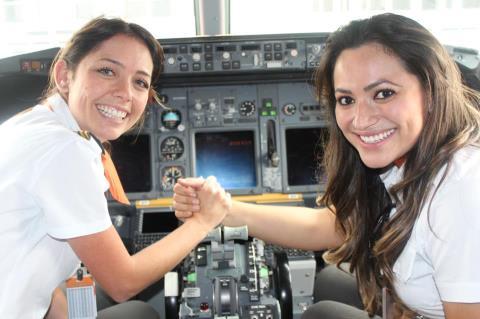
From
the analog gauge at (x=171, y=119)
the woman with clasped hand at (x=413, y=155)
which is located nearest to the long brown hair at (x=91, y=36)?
the woman with clasped hand at (x=413, y=155)

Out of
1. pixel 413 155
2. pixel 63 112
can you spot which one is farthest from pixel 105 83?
pixel 413 155

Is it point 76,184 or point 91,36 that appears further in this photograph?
point 91,36

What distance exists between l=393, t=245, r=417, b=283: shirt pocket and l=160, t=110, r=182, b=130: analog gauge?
203 cm

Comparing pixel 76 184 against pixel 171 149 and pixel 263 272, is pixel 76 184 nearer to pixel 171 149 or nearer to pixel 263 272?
pixel 263 272

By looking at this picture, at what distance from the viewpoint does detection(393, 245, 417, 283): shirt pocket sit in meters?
1.40

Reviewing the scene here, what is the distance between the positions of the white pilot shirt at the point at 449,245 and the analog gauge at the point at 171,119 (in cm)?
204

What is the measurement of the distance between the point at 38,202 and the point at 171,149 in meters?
1.86

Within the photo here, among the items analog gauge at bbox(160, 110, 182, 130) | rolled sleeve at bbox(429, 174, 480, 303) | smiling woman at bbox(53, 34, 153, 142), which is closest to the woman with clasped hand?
rolled sleeve at bbox(429, 174, 480, 303)

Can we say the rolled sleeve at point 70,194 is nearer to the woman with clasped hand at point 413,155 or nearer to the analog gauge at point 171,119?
the woman with clasped hand at point 413,155

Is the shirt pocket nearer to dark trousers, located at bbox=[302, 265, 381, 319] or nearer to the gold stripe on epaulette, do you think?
dark trousers, located at bbox=[302, 265, 381, 319]

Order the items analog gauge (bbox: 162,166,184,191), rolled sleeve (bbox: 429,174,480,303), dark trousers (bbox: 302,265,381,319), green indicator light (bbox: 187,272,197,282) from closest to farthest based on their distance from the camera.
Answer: rolled sleeve (bbox: 429,174,480,303), dark trousers (bbox: 302,265,381,319), green indicator light (bbox: 187,272,197,282), analog gauge (bbox: 162,166,184,191)

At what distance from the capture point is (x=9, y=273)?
4.59 feet

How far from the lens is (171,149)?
324 centimetres

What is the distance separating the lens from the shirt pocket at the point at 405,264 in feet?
Answer: 4.58
